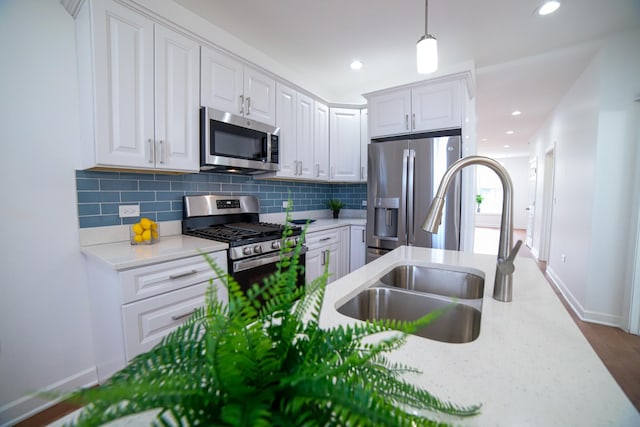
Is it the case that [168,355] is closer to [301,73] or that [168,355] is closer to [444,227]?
[444,227]

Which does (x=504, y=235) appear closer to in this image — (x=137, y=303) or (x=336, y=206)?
(x=137, y=303)

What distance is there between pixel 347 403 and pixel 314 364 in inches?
3.3

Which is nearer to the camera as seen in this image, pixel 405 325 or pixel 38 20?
pixel 405 325

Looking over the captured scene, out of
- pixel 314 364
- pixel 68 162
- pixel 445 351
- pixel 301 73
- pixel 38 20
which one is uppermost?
pixel 301 73

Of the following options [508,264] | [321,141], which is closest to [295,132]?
[321,141]

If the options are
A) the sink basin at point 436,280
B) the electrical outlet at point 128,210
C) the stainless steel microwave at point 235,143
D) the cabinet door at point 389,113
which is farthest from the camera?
the cabinet door at point 389,113

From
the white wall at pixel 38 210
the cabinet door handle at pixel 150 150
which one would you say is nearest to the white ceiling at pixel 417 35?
the white wall at pixel 38 210

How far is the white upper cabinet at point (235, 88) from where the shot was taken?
81.7 inches

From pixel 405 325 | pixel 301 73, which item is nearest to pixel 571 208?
pixel 301 73

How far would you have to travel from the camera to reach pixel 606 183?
2.59m

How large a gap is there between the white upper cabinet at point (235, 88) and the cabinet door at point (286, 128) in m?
0.09

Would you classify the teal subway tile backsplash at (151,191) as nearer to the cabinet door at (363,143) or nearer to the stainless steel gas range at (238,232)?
the stainless steel gas range at (238,232)

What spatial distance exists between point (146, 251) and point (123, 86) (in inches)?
39.5

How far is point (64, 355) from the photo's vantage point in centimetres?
170
